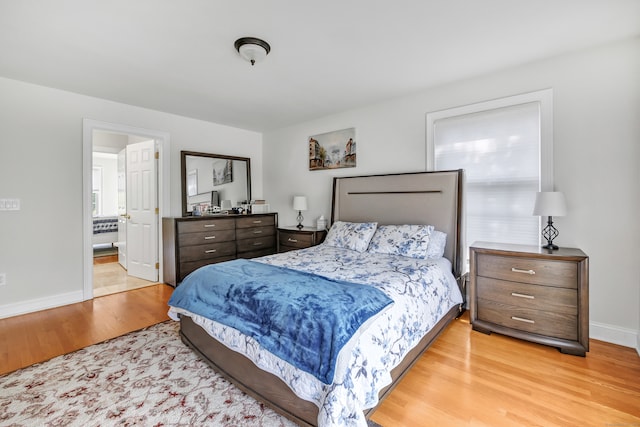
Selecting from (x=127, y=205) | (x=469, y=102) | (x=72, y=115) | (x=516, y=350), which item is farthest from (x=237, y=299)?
(x=127, y=205)

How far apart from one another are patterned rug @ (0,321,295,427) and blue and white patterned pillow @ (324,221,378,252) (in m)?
1.81

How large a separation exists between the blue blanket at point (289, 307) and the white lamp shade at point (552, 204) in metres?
1.68

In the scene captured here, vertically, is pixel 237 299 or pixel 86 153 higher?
pixel 86 153

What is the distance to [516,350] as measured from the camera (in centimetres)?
230

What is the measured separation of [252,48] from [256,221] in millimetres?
2815

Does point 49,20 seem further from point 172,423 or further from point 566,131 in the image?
point 566,131

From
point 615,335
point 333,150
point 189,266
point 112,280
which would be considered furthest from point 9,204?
point 615,335

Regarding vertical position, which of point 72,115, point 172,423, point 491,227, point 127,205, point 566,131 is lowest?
point 172,423

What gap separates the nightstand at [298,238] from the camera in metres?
4.02

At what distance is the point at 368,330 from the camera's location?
1500 millimetres

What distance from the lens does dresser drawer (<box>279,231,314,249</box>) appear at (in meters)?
4.03

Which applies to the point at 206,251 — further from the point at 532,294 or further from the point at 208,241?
the point at 532,294

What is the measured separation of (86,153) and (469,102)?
175 inches

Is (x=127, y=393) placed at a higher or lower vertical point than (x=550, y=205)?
lower
